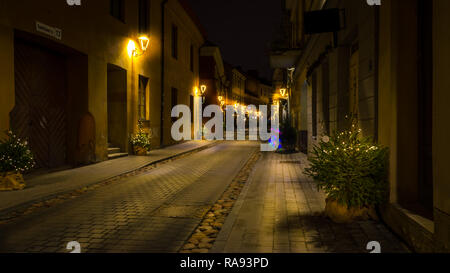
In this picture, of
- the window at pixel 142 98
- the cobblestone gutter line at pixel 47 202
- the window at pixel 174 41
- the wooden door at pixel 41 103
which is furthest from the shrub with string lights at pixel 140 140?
the window at pixel 174 41

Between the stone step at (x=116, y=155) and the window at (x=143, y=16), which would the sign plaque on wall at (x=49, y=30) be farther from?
the window at (x=143, y=16)

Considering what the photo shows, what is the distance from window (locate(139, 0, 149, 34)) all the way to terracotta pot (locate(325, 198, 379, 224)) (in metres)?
13.4

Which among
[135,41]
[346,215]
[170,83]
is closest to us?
[346,215]

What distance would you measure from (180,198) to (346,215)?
328 cm

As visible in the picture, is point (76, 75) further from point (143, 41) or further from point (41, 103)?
point (143, 41)

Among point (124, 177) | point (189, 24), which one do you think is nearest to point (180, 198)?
point (124, 177)

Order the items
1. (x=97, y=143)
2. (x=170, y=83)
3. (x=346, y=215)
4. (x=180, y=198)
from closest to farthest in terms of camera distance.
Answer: (x=346, y=215) < (x=180, y=198) < (x=97, y=143) < (x=170, y=83)

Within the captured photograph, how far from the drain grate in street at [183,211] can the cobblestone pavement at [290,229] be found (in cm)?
54

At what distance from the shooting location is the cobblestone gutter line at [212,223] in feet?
14.2

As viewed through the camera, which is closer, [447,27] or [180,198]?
[447,27]

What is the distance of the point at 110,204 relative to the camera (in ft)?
21.2

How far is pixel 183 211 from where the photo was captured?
6.09m
